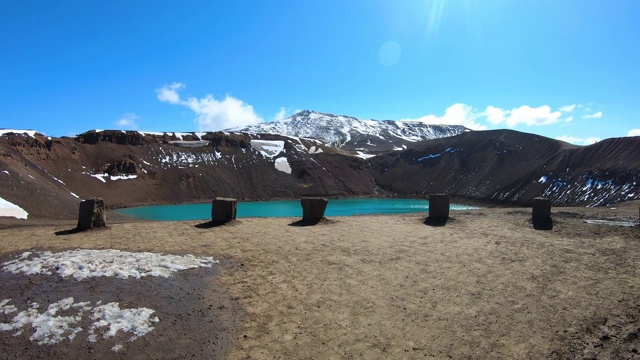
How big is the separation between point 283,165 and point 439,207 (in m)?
52.9

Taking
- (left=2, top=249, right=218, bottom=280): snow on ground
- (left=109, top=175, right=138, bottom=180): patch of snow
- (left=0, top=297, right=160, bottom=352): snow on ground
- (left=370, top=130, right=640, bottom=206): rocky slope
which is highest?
(left=370, top=130, right=640, bottom=206): rocky slope

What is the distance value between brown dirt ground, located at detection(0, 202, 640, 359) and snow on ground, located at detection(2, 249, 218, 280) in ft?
1.65

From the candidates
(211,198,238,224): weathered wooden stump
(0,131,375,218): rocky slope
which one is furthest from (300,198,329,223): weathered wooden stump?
(0,131,375,218): rocky slope

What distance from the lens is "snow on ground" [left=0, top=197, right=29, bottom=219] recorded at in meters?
27.5

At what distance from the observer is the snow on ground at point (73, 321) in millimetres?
6766

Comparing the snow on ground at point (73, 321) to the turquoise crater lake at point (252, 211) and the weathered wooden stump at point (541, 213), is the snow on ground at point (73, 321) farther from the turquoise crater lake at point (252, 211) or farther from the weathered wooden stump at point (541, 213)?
the turquoise crater lake at point (252, 211)

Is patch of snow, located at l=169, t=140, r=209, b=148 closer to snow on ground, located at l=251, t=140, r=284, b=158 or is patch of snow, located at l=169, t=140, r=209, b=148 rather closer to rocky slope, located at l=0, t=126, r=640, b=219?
rocky slope, located at l=0, t=126, r=640, b=219

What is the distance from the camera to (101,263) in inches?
401

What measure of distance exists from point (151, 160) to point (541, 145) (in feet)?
202

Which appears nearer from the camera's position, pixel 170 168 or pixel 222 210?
pixel 222 210

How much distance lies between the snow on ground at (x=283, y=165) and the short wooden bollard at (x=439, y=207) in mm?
50782

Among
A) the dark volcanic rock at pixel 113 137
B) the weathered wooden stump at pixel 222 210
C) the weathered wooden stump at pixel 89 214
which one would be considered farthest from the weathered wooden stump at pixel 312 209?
the dark volcanic rock at pixel 113 137

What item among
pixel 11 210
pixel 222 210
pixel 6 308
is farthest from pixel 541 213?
pixel 11 210

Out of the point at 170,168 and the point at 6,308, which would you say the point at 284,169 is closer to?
the point at 170,168
